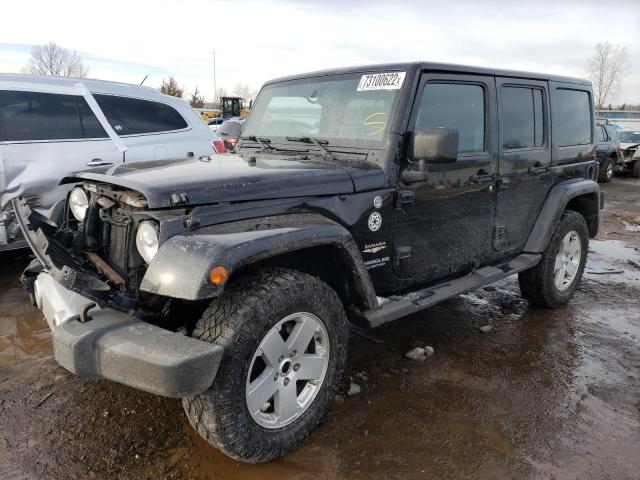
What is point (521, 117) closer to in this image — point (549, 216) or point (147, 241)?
point (549, 216)

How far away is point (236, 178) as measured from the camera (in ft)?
8.44

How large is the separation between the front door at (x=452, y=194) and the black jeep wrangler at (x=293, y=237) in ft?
0.04

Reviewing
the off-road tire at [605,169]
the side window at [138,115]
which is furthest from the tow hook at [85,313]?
the off-road tire at [605,169]

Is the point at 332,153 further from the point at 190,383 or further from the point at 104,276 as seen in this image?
the point at 190,383

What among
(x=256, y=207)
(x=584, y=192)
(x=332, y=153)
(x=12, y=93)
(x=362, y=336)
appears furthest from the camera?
(x=12, y=93)

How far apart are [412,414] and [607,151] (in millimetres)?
14923

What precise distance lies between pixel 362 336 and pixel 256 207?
186 cm

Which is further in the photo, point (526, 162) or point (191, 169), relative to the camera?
point (526, 162)

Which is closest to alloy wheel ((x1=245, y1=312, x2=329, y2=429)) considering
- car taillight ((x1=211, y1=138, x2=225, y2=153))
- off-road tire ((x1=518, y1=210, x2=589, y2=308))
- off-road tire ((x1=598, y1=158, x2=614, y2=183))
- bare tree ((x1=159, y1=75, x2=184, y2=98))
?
off-road tire ((x1=518, y1=210, x2=589, y2=308))

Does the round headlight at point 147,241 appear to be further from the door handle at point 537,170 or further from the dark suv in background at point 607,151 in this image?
the dark suv in background at point 607,151

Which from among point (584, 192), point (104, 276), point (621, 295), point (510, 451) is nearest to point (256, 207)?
point (104, 276)

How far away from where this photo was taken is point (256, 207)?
2.55 meters

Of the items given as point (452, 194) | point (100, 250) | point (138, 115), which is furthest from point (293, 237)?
point (138, 115)

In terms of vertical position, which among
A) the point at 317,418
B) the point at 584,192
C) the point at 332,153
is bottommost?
the point at 317,418
